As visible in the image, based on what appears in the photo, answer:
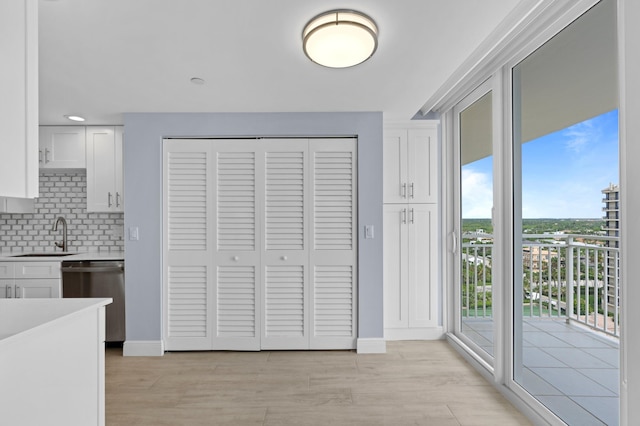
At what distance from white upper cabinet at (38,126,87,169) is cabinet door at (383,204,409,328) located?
11.0 feet

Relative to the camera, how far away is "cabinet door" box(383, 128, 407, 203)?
3691mm

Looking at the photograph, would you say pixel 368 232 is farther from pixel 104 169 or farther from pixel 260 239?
pixel 104 169

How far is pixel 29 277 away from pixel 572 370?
4647 millimetres

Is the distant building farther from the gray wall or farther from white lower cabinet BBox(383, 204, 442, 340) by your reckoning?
white lower cabinet BBox(383, 204, 442, 340)

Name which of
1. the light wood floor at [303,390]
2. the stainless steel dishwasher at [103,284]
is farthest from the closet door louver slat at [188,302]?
the stainless steel dishwasher at [103,284]

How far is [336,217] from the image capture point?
3.39 m

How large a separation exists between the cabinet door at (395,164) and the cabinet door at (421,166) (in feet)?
0.16

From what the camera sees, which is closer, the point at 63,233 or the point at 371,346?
the point at 371,346

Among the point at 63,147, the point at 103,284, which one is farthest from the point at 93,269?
the point at 63,147

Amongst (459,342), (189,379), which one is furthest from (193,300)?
(459,342)

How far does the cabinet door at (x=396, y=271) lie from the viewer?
3.67 metres

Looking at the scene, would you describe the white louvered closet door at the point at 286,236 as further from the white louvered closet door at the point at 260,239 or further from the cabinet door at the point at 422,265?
the cabinet door at the point at 422,265

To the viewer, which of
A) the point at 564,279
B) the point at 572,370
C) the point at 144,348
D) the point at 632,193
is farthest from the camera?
the point at 144,348

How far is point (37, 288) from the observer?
3.45 metres
